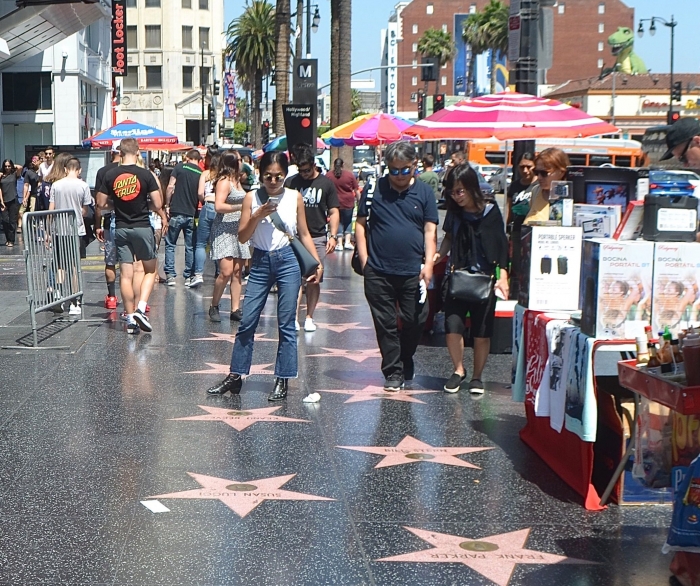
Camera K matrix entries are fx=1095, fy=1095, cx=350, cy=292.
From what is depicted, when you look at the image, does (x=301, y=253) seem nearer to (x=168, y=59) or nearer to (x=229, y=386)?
(x=229, y=386)

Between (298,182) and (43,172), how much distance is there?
11.2 m

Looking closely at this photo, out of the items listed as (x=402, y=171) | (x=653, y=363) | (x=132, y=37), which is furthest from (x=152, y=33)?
(x=653, y=363)

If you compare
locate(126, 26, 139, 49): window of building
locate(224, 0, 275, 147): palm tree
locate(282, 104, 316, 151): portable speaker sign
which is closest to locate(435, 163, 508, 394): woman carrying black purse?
locate(282, 104, 316, 151): portable speaker sign

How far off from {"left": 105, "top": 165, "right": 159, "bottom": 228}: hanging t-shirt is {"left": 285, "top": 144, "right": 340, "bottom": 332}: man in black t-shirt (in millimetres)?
1615

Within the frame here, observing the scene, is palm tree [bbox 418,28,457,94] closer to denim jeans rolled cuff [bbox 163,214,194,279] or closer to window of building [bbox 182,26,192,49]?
window of building [bbox 182,26,192,49]

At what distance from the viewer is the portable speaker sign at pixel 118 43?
5469 cm

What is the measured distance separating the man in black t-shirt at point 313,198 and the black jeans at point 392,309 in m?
2.91

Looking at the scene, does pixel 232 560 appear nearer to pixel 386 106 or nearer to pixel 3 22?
pixel 3 22

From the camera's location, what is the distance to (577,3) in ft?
408

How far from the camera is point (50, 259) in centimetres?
1118

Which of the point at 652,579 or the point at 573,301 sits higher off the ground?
the point at 573,301

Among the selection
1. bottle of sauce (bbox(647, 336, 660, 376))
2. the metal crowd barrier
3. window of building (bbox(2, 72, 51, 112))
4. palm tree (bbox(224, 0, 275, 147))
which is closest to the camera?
bottle of sauce (bbox(647, 336, 660, 376))

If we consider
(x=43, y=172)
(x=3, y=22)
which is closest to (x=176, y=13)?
(x=3, y=22)

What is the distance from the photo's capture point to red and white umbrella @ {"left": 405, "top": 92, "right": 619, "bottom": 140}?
461 inches
